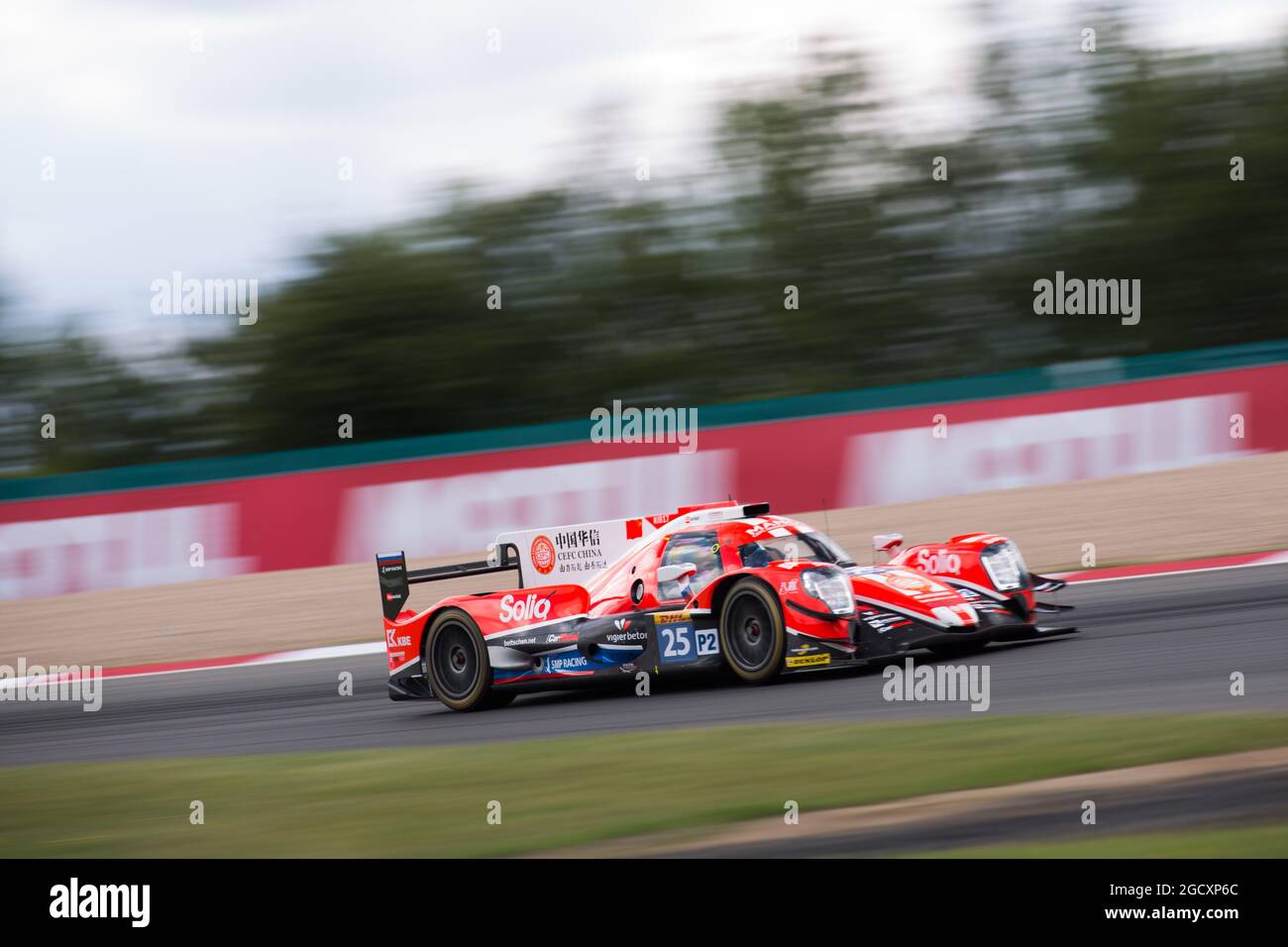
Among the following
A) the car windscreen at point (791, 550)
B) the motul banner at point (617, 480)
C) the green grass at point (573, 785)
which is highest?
the motul banner at point (617, 480)

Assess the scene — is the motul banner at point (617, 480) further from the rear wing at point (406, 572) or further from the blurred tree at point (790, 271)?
the blurred tree at point (790, 271)

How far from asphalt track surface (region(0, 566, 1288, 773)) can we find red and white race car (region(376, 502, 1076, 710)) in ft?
0.78

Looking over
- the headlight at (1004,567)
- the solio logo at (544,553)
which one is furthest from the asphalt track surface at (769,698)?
the solio logo at (544,553)

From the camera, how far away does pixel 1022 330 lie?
25734 mm

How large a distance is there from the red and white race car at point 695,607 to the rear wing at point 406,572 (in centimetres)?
2

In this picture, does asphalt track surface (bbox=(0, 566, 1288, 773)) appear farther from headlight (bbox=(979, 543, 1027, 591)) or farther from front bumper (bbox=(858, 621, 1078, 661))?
headlight (bbox=(979, 543, 1027, 591))

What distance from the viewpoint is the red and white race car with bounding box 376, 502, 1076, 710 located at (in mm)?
9188

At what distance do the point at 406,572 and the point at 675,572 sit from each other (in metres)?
2.21

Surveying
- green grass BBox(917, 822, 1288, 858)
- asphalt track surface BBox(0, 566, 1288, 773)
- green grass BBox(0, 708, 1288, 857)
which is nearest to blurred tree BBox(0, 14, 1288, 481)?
asphalt track surface BBox(0, 566, 1288, 773)

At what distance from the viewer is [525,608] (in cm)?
1051

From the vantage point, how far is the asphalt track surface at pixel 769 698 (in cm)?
821

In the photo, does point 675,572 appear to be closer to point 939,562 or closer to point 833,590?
point 833,590
